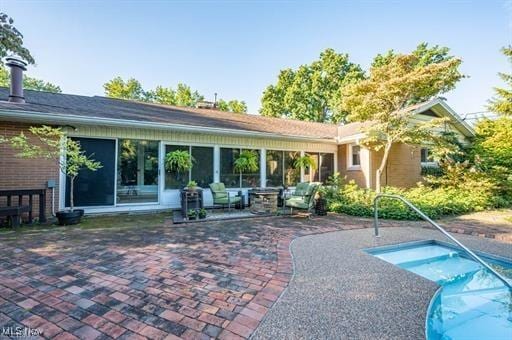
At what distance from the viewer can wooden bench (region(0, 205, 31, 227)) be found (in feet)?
18.6

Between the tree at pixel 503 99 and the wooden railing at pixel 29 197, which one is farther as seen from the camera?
the tree at pixel 503 99

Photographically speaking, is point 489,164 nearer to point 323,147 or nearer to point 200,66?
point 323,147

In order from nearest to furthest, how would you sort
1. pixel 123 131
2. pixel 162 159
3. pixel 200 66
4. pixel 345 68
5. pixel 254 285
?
pixel 254 285 → pixel 123 131 → pixel 162 159 → pixel 200 66 → pixel 345 68

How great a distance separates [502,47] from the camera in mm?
8695

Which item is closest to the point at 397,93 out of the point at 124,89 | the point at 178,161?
the point at 178,161

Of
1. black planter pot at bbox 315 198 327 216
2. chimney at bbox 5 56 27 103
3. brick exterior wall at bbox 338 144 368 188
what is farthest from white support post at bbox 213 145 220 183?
brick exterior wall at bbox 338 144 368 188

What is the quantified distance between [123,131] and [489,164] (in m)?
14.4

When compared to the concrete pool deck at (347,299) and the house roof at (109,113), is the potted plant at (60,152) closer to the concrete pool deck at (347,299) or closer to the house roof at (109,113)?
the house roof at (109,113)

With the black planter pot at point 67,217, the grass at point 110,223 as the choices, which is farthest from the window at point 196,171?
the black planter pot at point 67,217

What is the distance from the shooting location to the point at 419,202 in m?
8.25

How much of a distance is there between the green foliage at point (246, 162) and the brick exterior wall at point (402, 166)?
17.5 ft

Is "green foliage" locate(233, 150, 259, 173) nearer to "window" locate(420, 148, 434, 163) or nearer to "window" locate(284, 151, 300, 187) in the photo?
"window" locate(284, 151, 300, 187)

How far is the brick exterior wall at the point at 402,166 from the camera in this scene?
36.7ft

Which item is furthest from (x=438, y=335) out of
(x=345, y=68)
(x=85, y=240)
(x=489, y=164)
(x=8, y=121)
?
(x=345, y=68)
